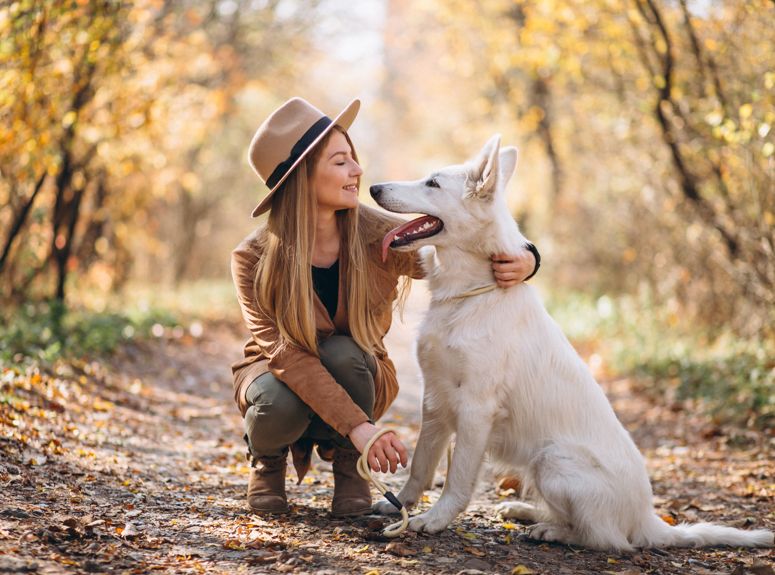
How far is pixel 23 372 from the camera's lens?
523cm

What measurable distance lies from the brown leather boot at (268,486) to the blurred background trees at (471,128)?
331 centimetres

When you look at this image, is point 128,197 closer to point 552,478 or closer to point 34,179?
point 34,179

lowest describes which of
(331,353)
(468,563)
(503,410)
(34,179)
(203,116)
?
(468,563)

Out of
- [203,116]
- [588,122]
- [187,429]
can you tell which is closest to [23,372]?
[187,429]

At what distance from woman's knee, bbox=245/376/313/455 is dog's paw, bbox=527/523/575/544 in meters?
1.16

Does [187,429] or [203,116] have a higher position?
[203,116]

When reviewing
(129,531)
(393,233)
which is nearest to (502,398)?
(393,233)

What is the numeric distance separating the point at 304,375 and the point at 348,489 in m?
0.64

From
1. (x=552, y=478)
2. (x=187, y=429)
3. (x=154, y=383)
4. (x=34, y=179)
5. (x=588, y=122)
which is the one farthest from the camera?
(x=588, y=122)

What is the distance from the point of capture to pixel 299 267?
3404mm

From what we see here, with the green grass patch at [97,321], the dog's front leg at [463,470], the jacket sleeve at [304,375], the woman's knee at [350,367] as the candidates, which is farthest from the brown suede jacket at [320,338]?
the green grass patch at [97,321]

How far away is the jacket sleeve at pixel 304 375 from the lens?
10.8 ft

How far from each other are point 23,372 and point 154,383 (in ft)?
5.80

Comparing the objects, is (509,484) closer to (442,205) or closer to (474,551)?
(474,551)
